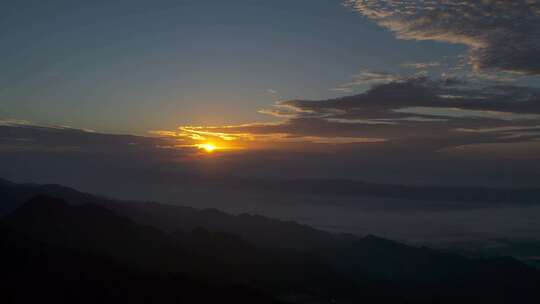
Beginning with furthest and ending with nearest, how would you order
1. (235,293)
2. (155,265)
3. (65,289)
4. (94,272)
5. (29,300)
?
(155,265)
(235,293)
(94,272)
(65,289)
(29,300)

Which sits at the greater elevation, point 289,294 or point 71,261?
point 71,261

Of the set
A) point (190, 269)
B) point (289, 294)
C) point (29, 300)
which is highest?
point (29, 300)

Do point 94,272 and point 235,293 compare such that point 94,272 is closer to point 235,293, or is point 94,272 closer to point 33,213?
point 235,293

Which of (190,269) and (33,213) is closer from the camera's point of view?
(190,269)

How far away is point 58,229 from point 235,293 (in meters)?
66.5

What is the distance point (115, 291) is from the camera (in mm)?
99375

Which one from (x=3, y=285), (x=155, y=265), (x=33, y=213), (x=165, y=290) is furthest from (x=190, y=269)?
(x=3, y=285)

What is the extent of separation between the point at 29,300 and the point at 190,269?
6364 cm

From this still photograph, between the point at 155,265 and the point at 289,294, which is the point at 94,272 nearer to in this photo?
the point at 155,265

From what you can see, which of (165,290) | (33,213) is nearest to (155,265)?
(165,290)

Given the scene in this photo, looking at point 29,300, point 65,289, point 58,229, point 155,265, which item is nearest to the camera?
point 29,300

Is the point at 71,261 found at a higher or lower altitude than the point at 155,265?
higher

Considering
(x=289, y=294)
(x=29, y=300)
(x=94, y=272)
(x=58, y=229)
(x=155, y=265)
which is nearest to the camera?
(x=29, y=300)

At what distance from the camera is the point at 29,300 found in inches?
3420
